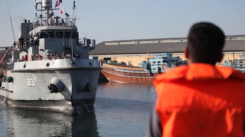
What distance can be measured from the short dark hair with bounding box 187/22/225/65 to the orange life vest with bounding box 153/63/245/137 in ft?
0.33

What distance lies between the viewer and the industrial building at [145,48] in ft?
221

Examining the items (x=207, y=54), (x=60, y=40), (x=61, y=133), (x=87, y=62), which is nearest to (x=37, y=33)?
(x=60, y=40)

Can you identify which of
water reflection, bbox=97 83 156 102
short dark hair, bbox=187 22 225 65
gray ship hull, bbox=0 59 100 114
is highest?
short dark hair, bbox=187 22 225 65

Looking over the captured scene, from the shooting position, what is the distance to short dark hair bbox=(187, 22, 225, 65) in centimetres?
271

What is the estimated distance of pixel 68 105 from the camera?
66.4ft

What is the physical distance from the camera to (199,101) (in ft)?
8.48

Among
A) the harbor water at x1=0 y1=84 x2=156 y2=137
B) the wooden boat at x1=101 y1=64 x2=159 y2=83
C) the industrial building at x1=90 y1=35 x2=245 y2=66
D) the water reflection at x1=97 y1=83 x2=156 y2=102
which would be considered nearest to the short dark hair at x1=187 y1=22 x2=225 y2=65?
the harbor water at x1=0 y1=84 x2=156 y2=137

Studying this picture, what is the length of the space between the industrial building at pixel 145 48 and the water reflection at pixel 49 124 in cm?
4457

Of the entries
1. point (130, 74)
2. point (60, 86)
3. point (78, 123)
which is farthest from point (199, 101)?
point (130, 74)

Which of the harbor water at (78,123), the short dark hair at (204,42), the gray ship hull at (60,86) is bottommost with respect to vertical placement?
the harbor water at (78,123)

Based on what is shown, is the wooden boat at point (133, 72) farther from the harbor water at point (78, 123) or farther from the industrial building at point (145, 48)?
the harbor water at point (78, 123)

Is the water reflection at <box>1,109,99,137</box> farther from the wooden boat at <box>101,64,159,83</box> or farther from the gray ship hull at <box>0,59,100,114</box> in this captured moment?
the wooden boat at <box>101,64,159,83</box>

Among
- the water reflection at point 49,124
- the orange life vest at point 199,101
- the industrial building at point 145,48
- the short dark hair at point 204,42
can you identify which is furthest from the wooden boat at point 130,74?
the orange life vest at point 199,101

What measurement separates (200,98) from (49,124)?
16281mm
